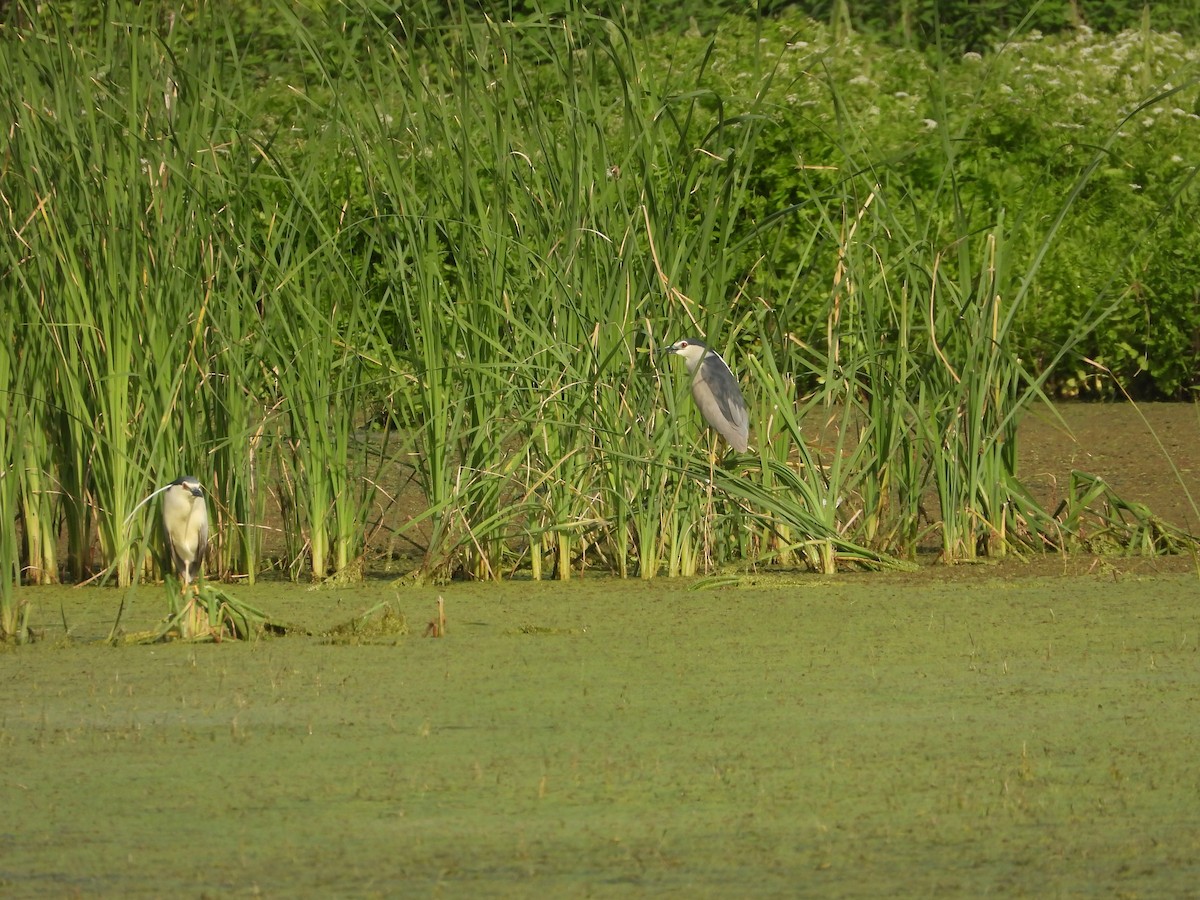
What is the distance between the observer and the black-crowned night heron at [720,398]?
5.21 m

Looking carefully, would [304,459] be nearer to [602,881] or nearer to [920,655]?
[920,655]

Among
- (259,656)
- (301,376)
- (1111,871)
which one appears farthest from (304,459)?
(1111,871)

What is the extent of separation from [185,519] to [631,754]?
179 cm

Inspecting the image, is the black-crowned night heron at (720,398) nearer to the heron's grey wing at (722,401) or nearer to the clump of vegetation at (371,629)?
the heron's grey wing at (722,401)

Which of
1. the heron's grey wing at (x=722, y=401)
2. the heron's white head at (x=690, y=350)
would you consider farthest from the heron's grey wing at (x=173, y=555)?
the heron's grey wing at (x=722, y=401)

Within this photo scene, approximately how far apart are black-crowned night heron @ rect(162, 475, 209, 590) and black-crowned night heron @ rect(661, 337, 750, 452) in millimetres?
1176

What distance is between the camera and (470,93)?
17.1 feet

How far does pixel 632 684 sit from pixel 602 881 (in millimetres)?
1148

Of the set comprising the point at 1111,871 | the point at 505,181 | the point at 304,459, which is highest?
the point at 505,181

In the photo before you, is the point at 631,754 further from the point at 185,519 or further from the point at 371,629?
the point at 185,519

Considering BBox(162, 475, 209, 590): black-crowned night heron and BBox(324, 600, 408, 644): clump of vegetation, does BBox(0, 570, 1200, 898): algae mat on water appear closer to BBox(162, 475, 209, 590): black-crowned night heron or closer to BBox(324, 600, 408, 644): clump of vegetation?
BBox(324, 600, 408, 644): clump of vegetation

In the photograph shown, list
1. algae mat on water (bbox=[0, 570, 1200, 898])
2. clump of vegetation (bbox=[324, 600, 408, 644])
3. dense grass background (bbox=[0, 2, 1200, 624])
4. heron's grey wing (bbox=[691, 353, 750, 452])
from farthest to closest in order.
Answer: heron's grey wing (bbox=[691, 353, 750, 452]), dense grass background (bbox=[0, 2, 1200, 624]), clump of vegetation (bbox=[324, 600, 408, 644]), algae mat on water (bbox=[0, 570, 1200, 898])

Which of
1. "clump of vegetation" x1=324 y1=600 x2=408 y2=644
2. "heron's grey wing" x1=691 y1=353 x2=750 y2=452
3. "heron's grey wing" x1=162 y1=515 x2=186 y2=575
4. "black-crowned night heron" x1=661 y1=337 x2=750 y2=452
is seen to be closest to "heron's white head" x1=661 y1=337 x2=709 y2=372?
"black-crowned night heron" x1=661 y1=337 x2=750 y2=452

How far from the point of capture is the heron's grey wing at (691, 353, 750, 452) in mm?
5336
